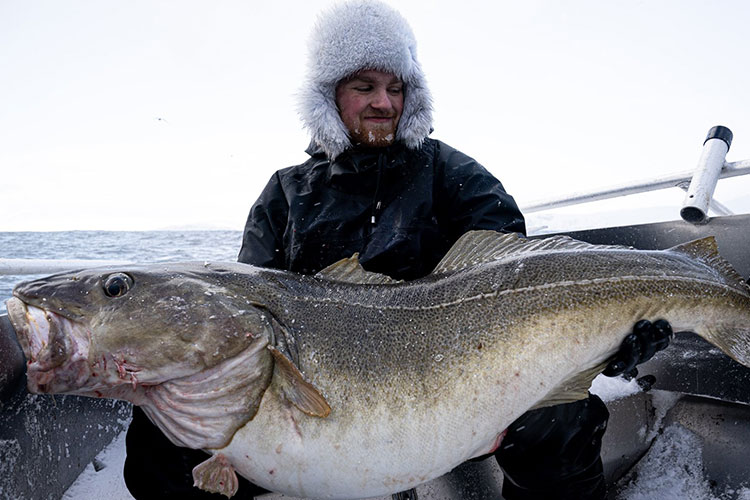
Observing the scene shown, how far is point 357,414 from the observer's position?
5.58 ft

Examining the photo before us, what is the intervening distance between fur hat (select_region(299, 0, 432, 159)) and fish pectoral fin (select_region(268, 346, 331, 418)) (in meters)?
1.74

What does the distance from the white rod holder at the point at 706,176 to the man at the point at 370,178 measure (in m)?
1.26

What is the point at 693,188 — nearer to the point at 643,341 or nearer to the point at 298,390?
the point at 643,341

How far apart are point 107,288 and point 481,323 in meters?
1.28

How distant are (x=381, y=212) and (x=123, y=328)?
5.44 feet

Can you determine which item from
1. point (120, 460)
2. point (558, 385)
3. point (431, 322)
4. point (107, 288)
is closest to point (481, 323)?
point (431, 322)

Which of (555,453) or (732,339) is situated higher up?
(732,339)

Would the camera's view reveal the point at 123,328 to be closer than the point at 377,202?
Yes

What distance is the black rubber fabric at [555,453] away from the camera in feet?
6.82

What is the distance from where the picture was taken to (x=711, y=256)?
7.06ft

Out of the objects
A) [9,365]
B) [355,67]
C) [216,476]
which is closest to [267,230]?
[355,67]

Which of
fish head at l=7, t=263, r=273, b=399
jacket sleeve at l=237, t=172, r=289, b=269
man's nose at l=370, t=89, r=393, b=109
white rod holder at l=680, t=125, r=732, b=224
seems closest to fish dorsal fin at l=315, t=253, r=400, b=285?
fish head at l=7, t=263, r=273, b=399

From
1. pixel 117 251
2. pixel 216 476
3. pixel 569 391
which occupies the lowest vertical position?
pixel 117 251

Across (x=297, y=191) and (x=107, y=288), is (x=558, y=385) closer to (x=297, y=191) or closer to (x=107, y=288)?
(x=107, y=288)
